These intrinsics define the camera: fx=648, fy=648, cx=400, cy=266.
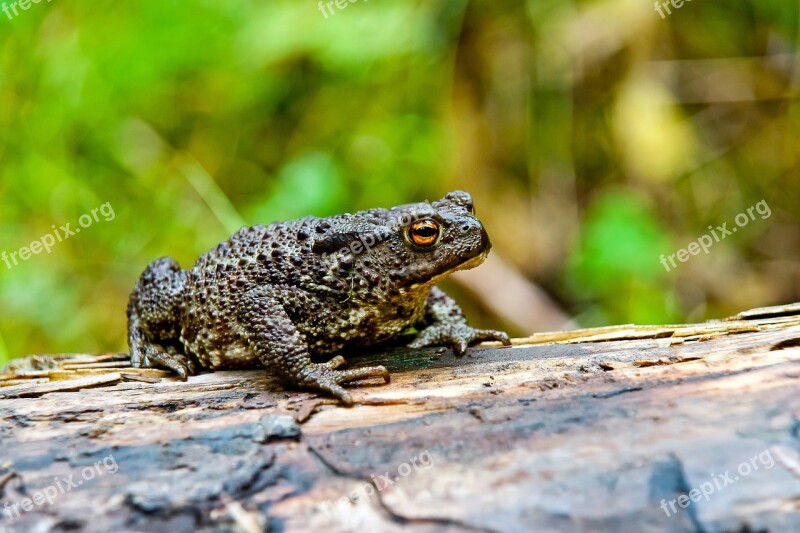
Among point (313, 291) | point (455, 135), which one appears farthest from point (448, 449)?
point (455, 135)

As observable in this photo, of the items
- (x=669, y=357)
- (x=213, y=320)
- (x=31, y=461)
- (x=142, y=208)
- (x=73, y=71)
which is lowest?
(x=31, y=461)

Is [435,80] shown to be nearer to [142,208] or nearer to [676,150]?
[676,150]

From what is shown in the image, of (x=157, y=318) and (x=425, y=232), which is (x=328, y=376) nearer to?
(x=425, y=232)

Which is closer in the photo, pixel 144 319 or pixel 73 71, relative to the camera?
pixel 144 319

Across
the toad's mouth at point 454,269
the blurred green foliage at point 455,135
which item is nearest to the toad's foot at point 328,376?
the toad's mouth at point 454,269

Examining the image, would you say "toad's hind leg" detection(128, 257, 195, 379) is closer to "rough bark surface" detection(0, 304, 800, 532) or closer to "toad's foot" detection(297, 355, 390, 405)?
"rough bark surface" detection(0, 304, 800, 532)

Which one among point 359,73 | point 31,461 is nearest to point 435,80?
point 359,73

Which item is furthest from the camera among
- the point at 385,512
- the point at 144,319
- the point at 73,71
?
the point at 73,71

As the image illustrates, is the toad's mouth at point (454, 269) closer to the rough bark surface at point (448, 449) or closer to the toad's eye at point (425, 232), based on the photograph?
the toad's eye at point (425, 232)
